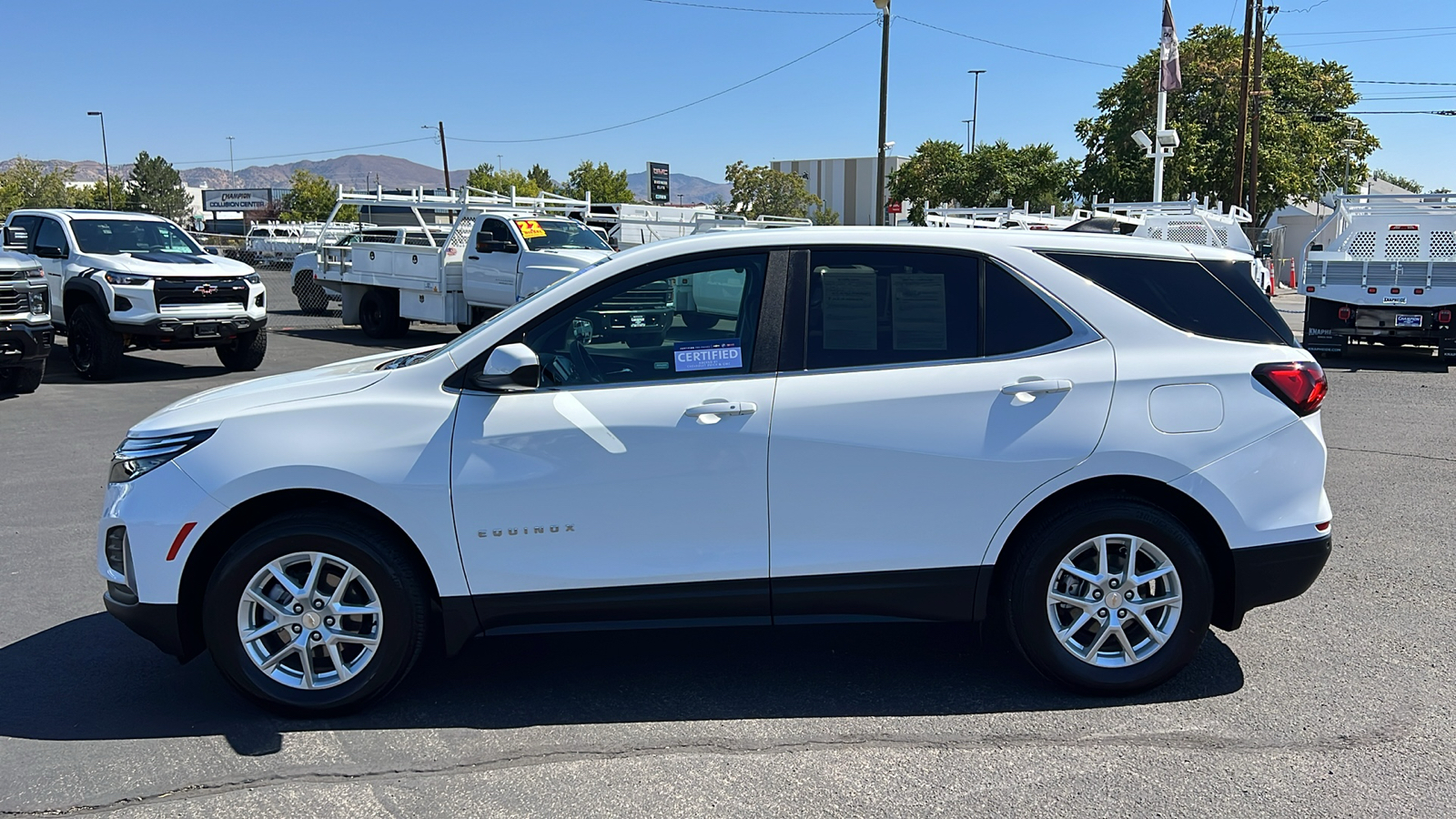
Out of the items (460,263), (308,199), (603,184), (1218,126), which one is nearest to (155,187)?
(308,199)

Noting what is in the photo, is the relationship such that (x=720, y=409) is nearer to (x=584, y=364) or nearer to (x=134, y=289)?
(x=584, y=364)

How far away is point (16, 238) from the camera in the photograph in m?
13.9

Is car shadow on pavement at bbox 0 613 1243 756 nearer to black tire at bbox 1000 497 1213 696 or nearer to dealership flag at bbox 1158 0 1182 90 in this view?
black tire at bbox 1000 497 1213 696

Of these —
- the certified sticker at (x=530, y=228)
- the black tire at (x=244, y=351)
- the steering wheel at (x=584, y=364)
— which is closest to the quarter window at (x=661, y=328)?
the steering wheel at (x=584, y=364)

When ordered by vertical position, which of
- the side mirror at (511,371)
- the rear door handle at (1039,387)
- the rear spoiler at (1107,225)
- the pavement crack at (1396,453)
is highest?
the rear spoiler at (1107,225)

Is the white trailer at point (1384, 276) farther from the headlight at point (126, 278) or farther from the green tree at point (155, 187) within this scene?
the green tree at point (155, 187)

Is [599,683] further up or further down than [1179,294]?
further down

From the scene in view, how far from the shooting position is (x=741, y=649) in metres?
4.69

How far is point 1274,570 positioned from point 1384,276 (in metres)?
13.6

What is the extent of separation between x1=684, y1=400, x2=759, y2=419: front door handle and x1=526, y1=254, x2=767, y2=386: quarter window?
145 mm

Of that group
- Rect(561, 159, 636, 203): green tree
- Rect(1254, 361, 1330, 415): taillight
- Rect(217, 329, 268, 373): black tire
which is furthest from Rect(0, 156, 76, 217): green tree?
Rect(1254, 361, 1330, 415): taillight

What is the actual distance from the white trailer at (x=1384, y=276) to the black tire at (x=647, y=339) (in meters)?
14.6

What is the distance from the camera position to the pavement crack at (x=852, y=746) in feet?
11.9

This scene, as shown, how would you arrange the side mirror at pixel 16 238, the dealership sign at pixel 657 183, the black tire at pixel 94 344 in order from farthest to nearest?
the dealership sign at pixel 657 183
the side mirror at pixel 16 238
the black tire at pixel 94 344
